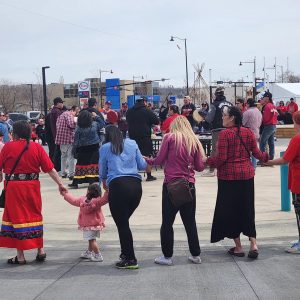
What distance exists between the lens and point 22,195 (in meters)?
7.07

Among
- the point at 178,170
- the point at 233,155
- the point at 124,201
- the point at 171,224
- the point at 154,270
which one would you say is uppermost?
the point at 233,155

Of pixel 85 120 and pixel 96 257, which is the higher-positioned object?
pixel 85 120

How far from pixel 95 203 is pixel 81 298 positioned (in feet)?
5.35

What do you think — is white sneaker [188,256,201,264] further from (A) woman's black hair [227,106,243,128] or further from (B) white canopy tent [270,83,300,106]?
(B) white canopy tent [270,83,300,106]

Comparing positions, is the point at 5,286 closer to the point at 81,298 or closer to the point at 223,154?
the point at 81,298

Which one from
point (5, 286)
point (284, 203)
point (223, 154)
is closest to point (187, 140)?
point (223, 154)

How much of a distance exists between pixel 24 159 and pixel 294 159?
3208mm

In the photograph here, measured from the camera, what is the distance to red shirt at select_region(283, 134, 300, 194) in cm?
720

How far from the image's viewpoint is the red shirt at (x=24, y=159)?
7074 millimetres

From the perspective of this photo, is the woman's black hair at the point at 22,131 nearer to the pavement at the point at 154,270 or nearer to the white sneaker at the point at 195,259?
the pavement at the point at 154,270

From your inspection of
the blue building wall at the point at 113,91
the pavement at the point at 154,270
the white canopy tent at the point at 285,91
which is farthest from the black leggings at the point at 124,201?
the blue building wall at the point at 113,91

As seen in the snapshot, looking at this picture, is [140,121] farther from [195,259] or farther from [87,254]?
[195,259]

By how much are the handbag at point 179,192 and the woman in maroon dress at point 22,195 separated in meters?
1.33

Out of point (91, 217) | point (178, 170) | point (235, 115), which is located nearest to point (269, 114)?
point (235, 115)
